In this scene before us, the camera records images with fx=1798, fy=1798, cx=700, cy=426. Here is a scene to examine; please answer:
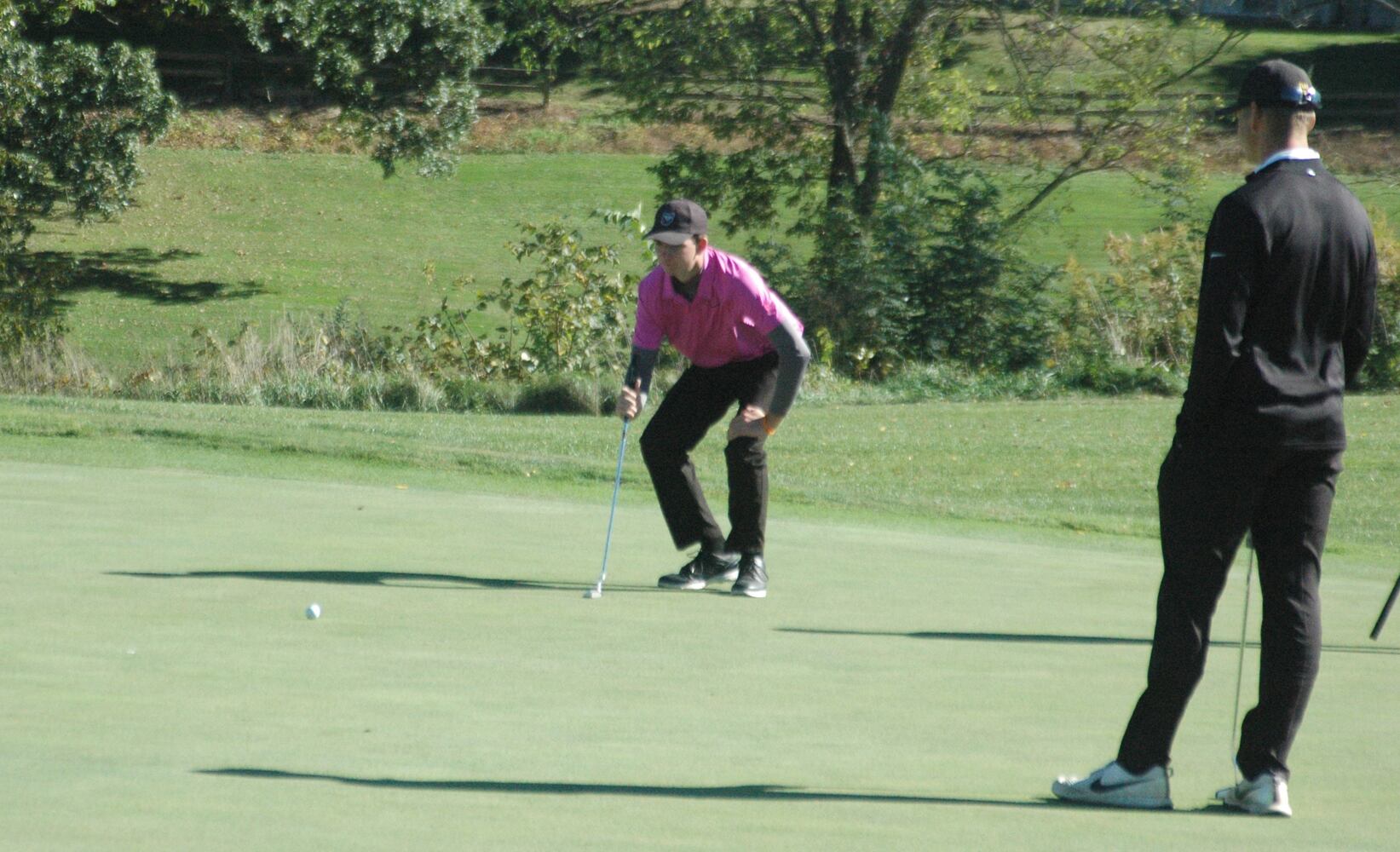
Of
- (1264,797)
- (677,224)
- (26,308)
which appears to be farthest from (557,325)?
(1264,797)

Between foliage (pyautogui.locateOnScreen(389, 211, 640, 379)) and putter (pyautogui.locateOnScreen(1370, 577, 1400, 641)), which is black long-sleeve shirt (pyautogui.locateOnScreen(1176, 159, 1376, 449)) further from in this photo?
foliage (pyautogui.locateOnScreen(389, 211, 640, 379))

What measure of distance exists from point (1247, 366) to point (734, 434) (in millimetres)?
3911

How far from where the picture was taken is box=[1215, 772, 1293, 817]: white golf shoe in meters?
4.18

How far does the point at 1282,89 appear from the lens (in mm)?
4434

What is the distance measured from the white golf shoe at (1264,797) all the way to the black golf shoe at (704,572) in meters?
3.90

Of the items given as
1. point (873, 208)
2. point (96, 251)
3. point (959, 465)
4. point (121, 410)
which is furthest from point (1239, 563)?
point (96, 251)

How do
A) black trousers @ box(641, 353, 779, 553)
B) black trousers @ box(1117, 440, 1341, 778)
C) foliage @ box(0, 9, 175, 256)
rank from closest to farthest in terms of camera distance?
1. black trousers @ box(1117, 440, 1341, 778)
2. black trousers @ box(641, 353, 779, 553)
3. foliage @ box(0, 9, 175, 256)

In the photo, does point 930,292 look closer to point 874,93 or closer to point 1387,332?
point 1387,332

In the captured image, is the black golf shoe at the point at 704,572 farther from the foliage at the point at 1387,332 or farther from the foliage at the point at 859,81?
the foliage at the point at 859,81

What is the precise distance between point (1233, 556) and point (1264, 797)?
2.01ft

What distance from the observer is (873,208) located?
27.4 m

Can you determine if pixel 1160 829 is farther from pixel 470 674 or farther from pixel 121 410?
pixel 121 410

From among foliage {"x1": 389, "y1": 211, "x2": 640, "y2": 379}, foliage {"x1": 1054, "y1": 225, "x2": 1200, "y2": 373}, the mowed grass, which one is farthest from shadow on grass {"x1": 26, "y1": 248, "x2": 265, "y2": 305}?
foliage {"x1": 1054, "y1": 225, "x2": 1200, "y2": 373}

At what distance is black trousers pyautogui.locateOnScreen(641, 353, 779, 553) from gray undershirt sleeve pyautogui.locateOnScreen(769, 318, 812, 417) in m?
0.24
